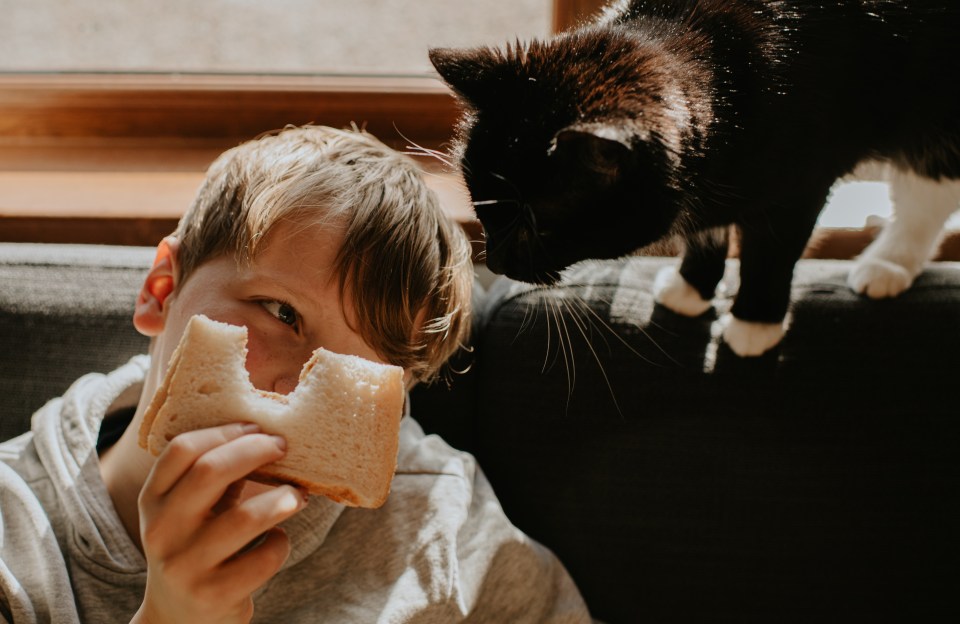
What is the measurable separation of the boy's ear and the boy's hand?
33 centimetres

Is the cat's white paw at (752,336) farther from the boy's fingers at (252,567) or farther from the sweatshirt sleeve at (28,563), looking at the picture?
the sweatshirt sleeve at (28,563)

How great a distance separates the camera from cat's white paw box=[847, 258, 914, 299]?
104 centimetres

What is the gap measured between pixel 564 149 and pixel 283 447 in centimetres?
41

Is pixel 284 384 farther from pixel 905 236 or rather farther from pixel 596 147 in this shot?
pixel 905 236

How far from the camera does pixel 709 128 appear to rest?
88 cm

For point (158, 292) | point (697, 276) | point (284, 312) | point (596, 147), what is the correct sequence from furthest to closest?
1. point (697, 276)
2. point (158, 292)
3. point (284, 312)
4. point (596, 147)

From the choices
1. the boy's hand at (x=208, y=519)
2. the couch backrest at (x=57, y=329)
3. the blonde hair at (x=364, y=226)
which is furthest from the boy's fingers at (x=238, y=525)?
the couch backrest at (x=57, y=329)

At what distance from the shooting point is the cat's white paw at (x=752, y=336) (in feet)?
3.30

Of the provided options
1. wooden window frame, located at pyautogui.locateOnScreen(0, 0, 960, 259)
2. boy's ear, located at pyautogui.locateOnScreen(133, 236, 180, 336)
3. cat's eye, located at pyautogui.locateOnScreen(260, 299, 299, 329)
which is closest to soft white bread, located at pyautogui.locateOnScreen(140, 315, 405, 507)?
cat's eye, located at pyautogui.locateOnScreen(260, 299, 299, 329)

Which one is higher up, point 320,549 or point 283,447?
point 283,447

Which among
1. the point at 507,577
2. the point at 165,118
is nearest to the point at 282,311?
the point at 507,577

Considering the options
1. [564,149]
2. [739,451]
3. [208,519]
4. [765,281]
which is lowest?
[739,451]

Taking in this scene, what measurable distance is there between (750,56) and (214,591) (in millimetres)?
870

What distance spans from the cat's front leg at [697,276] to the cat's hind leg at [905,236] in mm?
198
